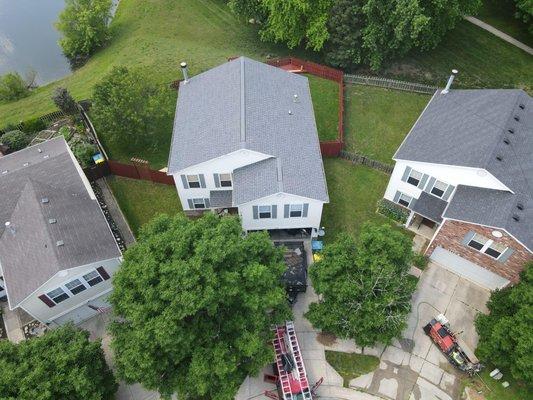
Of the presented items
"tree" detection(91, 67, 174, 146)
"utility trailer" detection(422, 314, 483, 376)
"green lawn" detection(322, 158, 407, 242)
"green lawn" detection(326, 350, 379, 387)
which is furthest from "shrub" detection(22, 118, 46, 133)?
"utility trailer" detection(422, 314, 483, 376)

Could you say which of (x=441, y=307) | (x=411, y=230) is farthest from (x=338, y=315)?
(x=411, y=230)

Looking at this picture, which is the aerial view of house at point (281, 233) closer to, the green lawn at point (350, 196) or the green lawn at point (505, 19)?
the green lawn at point (350, 196)

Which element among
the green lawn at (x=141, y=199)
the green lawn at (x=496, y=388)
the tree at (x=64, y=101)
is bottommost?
the green lawn at (x=496, y=388)

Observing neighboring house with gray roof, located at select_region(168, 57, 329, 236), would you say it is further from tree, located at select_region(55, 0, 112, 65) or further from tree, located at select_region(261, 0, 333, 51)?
tree, located at select_region(55, 0, 112, 65)

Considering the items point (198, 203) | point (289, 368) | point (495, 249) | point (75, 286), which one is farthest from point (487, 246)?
point (75, 286)

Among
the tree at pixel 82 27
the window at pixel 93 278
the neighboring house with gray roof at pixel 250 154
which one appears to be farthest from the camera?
the tree at pixel 82 27

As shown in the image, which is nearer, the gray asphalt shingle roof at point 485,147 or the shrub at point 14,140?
the gray asphalt shingle roof at point 485,147

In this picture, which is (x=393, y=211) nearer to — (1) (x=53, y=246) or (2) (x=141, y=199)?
(2) (x=141, y=199)

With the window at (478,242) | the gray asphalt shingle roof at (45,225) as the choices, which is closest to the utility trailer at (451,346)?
the window at (478,242)
